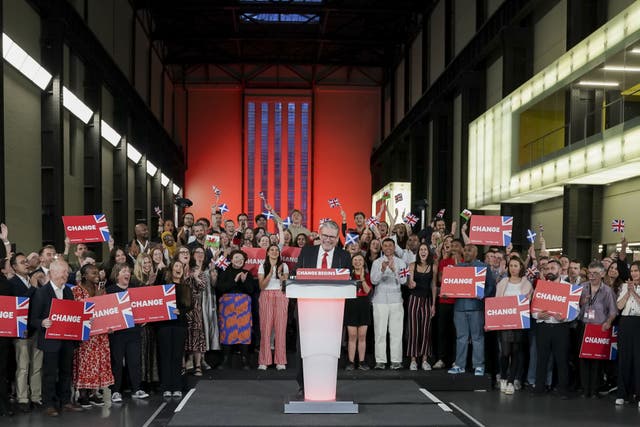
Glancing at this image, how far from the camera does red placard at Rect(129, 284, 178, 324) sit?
342 inches

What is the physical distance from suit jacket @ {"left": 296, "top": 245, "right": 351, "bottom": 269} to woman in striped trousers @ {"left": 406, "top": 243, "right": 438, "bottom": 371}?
3259 millimetres

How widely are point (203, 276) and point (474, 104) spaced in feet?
37.5

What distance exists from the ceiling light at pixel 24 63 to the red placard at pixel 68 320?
6.09m

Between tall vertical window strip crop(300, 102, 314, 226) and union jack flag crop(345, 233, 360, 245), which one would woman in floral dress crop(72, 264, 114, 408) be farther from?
tall vertical window strip crop(300, 102, 314, 226)

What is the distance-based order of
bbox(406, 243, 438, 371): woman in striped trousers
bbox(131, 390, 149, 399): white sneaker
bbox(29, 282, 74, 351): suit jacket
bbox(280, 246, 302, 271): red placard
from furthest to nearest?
bbox(280, 246, 302, 271): red placard → bbox(406, 243, 438, 371): woman in striped trousers → bbox(131, 390, 149, 399): white sneaker → bbox(29, 282, 74, 351): suit jacket

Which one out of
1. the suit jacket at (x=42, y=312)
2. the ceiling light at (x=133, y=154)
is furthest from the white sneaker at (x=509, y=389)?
the ceiling light at (x=133, y=154)

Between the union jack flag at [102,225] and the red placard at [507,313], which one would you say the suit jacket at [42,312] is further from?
the red placard at [507,313]

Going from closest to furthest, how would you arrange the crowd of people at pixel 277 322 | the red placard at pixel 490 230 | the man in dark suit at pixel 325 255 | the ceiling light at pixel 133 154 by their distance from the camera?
the man in dark suit at pixel 325 255, the crowd of people at pixel 277 322, the red placard at pixel 490 230, the ceiling light at pixel 133 154

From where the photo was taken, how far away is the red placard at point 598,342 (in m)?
9.14

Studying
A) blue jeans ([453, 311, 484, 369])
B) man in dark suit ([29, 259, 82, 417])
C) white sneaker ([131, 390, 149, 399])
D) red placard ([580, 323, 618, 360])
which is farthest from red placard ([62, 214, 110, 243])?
red placard ([580, 323, 618, 360])

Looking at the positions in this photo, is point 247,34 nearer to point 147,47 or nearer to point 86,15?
point 147,47

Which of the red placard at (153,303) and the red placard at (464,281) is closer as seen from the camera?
the red placard at (153,303)

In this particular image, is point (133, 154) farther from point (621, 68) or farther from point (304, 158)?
point (621, 68)

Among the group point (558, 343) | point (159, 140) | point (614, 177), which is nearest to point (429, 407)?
point (558, 343)
